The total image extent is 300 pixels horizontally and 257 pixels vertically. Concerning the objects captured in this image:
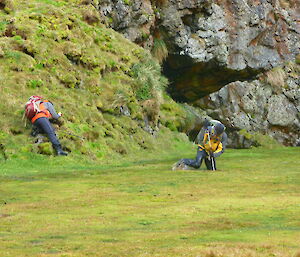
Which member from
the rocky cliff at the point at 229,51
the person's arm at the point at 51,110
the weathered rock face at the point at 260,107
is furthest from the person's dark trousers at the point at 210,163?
the weathered rock face at the point at 260,107

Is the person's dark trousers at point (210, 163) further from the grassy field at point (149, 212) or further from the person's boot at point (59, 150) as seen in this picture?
the person's boot at point (59, 150)

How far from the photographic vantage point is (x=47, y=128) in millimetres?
22969

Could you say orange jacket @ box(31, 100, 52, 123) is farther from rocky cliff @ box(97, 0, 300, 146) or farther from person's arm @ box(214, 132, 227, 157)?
Result: rocky cliff @ box(97, 0, 300, 146)

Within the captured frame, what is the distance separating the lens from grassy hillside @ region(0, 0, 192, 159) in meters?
24.8

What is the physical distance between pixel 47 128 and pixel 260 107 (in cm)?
2797

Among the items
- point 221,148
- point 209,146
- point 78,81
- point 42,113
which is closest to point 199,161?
point 209,146

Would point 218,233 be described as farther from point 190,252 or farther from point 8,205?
point 8,205

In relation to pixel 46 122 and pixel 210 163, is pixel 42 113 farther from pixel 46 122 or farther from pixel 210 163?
pixel 210 163

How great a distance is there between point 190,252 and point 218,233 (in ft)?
5.29

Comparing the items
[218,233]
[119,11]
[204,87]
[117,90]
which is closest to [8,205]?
[218,233]

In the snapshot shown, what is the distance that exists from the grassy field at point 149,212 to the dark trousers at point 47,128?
2.53m

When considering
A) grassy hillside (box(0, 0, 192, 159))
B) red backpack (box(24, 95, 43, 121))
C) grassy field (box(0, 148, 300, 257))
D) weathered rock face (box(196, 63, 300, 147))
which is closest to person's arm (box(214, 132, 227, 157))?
grassy field (box(0, 148, 300, 257))

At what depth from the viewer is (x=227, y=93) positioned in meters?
46.3

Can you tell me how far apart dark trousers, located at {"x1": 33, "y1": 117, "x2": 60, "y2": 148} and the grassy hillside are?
0.31m
